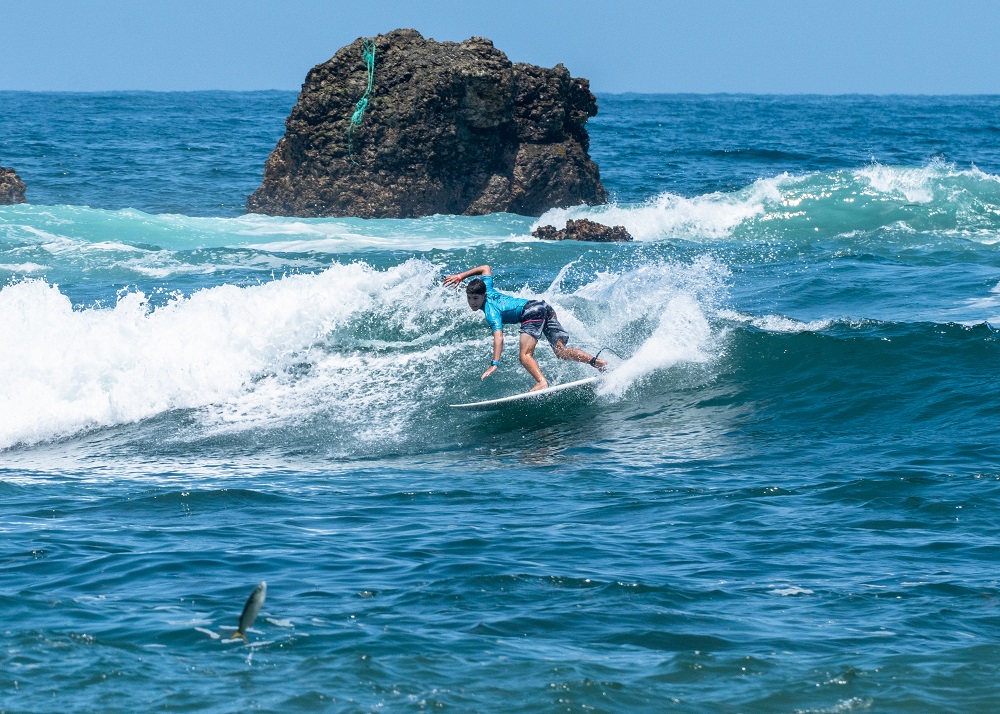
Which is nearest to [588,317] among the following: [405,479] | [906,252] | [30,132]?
[405,479]

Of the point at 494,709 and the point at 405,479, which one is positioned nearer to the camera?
the point at 494,709

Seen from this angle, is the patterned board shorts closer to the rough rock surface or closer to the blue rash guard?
the blue rash guard

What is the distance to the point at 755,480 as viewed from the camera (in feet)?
33.4

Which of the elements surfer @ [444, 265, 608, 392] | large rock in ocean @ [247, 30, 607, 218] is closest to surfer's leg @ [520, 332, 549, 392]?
surfer @ [444, 265, 608, 392]

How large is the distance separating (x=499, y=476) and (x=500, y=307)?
2892 mm

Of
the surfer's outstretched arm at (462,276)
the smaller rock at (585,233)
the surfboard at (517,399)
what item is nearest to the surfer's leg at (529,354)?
the surfboard at (517,399)

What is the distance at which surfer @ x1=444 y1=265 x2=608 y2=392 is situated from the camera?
42.4 feet

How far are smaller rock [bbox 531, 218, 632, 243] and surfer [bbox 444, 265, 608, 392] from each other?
9.37m

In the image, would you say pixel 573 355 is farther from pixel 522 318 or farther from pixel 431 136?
pixel 431 136

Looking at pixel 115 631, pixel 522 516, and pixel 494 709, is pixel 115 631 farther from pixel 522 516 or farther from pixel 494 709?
pixel 522 516

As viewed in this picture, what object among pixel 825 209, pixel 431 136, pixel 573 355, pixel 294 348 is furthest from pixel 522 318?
pixel 825 209

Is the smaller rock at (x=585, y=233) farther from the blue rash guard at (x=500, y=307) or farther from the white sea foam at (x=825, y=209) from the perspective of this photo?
the blue rash guard at (x=500, y=307)

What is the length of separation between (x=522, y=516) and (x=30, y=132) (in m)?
43.8

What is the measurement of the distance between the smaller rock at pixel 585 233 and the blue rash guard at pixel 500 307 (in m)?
9.60
